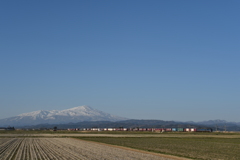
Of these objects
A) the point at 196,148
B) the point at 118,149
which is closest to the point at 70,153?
the point at 118,149

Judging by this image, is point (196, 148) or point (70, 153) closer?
point (70, 153)

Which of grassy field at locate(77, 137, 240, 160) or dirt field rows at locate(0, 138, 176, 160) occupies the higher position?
dirt field rows at locate(0, 138, 176, 160)

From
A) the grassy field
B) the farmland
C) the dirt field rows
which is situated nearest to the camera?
the dirt field rows

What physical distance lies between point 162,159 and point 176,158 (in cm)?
269

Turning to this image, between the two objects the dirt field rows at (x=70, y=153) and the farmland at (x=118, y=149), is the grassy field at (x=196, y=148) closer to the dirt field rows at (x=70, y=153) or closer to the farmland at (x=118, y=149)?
the farmland at (x=118, y=149)

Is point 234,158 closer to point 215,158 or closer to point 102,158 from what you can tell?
point 215,158

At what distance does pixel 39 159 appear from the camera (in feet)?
125

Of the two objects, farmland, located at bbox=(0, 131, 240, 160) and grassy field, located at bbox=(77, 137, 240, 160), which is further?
grassy field, located at bbox=(77, 137, 240, 160)

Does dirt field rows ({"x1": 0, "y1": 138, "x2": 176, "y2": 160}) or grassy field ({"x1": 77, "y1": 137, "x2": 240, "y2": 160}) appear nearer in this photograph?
dirt field rows ({"x1": 0, "y1": 138, "x2": 176, "y2": 160})

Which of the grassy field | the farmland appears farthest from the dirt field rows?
the grassy field

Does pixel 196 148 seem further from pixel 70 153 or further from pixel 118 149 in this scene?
pixel 70 153

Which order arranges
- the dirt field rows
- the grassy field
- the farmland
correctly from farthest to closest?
the grassy field, the farmland, the dirt field rows

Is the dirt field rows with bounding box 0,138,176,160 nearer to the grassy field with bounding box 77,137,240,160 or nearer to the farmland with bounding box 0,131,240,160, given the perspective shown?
the farmland with bounding box 0,131,240,160

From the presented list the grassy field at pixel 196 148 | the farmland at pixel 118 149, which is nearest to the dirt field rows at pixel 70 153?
the farmland at pixel 118 149
